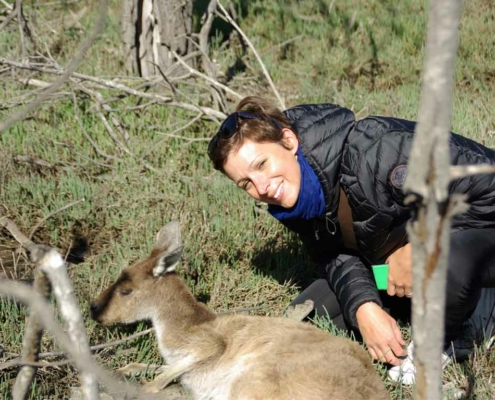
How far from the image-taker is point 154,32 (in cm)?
634

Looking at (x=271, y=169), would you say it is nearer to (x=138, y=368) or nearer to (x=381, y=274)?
(x=381, y=274)

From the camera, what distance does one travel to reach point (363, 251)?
3818 mm

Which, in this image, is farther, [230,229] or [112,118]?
[112,118]

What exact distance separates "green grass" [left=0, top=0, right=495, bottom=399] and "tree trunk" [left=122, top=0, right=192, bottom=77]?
0.79 ft

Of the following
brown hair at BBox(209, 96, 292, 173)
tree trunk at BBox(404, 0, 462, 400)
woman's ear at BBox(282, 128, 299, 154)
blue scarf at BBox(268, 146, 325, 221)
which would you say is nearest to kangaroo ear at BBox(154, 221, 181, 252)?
brown hair at BBox(209, 96, 292, 173)

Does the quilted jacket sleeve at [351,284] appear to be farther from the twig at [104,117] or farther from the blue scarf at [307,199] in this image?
the twig at [104,117]

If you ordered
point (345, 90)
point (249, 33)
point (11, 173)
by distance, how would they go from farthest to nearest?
point (249, 33)
point (345, 90)
point (11, 173)

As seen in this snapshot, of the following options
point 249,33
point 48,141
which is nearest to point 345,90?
point 249,33

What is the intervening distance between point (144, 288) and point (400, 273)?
1308mm

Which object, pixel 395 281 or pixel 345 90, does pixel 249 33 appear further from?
pixel 395 281

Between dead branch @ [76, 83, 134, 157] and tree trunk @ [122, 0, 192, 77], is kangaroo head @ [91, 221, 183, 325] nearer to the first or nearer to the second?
dead branch @ [76, 83, 134, 157]

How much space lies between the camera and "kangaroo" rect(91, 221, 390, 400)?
121 inches

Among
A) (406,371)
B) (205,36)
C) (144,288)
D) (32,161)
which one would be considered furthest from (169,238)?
(205,36)

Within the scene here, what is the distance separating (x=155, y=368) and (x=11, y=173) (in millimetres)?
2016
